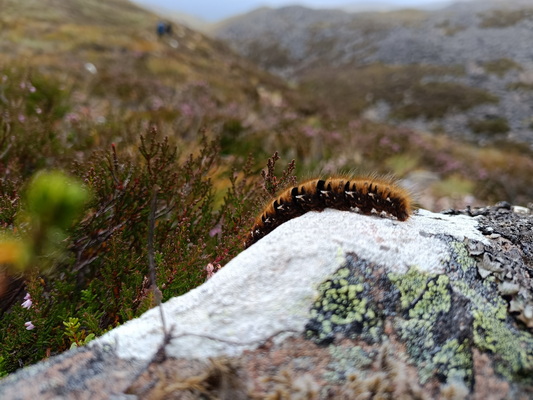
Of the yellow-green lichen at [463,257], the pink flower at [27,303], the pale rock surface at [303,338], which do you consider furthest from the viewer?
the pink flower at [27,303]

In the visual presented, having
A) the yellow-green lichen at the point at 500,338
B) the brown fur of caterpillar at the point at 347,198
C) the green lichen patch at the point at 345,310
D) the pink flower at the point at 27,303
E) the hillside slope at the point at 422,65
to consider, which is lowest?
the hillside slope at the point at 422,65

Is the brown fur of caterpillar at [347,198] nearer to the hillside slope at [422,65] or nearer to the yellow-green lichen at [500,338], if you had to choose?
the yellow-green lichen at [500,338]

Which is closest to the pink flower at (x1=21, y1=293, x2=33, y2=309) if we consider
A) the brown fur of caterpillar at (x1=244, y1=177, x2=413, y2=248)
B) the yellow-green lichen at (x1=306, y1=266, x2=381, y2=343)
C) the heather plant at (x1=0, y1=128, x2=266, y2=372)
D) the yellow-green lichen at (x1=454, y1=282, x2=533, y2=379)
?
the heather plant at (x1=0, y1=128, x2=266, y2=372)

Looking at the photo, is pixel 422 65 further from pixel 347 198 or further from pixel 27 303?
pixel 27 303

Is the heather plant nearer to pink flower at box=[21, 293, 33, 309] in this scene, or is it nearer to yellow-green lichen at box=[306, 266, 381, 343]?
pink flower at box=[21, 293, 33, 309]

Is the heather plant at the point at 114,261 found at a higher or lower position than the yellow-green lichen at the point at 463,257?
lower

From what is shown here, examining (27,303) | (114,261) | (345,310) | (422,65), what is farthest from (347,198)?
(422,65)

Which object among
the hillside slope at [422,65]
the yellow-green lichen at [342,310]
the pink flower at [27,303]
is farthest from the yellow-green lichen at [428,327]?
the hillside slope at [422,65]
